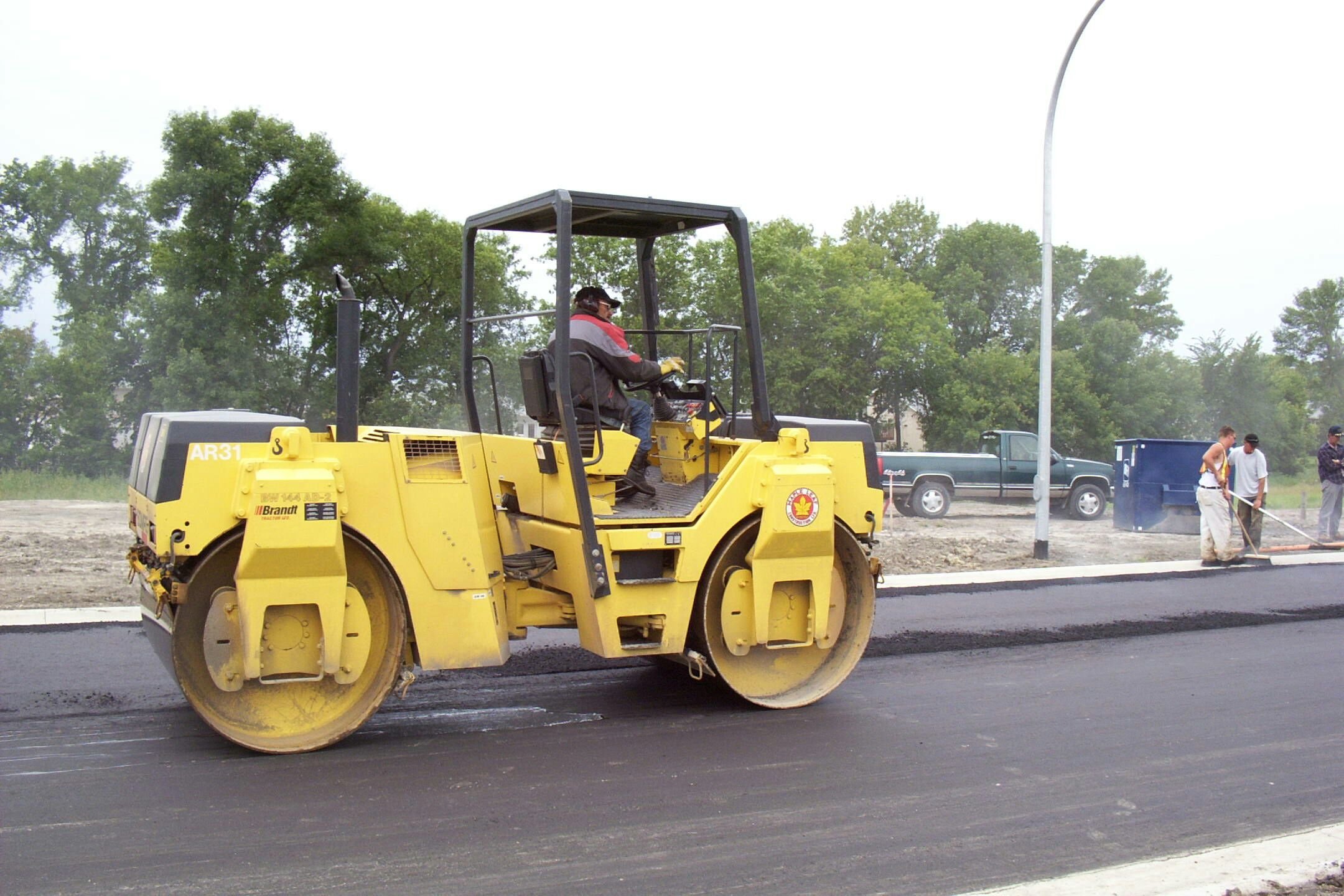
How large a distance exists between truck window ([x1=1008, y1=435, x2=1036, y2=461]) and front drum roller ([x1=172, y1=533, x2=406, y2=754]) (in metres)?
18.5

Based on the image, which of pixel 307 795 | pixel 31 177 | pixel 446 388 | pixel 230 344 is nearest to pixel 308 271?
pixel 230 344

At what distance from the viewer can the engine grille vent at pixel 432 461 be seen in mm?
5883

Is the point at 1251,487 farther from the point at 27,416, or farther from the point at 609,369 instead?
the point at 27,416

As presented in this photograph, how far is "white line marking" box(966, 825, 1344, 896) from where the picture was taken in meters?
4.34

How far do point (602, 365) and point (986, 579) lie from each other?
24.6 ft

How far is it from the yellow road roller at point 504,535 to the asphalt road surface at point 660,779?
1.29ft

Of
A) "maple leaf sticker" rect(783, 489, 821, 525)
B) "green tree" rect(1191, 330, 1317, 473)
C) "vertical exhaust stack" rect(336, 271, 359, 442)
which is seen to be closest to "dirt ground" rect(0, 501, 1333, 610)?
"vertical exhaust stack" rect(336, 271, 359, 442)

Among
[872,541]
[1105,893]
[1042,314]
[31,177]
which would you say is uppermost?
[31,177]

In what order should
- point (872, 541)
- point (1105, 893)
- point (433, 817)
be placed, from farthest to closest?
point (872, 541) < point (433, 817) < point (1105, 893)

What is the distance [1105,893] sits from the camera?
14.1ft

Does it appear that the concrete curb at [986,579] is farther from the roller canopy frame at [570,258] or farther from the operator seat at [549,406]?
the operator seat at [549,406]

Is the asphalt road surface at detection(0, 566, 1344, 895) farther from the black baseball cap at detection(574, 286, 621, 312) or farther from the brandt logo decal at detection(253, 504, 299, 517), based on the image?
the black baseball cap at detection(574, 286, 621, 312)

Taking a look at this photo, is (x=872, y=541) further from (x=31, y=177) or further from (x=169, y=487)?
(x=31, y=177)

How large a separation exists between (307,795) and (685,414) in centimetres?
319
